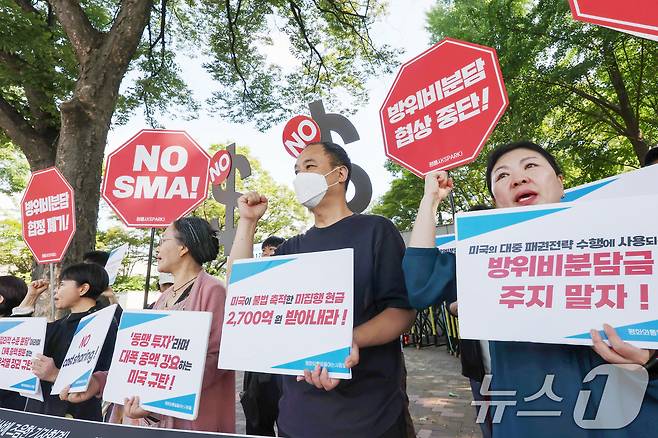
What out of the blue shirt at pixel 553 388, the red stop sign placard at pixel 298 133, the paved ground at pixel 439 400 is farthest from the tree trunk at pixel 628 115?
the blue shirt at pixel 553 388

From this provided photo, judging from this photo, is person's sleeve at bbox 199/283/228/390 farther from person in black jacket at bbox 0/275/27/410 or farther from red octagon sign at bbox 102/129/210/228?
person in black jacket at bbox 0/275/27/410

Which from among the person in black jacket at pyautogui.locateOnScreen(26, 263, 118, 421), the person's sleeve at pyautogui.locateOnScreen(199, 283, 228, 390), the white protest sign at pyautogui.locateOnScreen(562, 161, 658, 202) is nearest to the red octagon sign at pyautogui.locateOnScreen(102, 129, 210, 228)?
the person in black jacket at pyautogui.locateOnScreen(26, 263, 118, 421)

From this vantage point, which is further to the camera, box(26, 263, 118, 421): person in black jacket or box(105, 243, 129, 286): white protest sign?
box(105, 243, 129, 286): white protest sign

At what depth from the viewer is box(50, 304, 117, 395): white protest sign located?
1732 mm

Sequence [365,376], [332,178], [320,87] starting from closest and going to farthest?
[365,376] → [332,178] → [320,87]

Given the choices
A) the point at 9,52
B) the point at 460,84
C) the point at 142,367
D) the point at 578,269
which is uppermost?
the point at 9,52

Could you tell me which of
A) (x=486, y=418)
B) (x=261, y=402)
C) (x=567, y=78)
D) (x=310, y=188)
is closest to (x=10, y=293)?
(x=261, y=402)

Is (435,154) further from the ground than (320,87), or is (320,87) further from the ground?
(320,87)

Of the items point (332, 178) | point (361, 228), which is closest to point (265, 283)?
point (361, 228)

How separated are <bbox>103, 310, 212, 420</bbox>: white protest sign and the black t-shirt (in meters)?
0.33

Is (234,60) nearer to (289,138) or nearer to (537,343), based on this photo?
(289,138)

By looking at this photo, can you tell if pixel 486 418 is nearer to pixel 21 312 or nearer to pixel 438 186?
pixel 438 186

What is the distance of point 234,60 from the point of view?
28.4ft

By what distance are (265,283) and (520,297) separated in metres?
0.82
